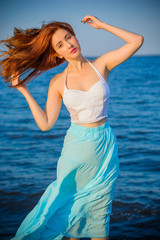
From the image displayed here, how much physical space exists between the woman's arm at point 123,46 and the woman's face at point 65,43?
212 millimetres

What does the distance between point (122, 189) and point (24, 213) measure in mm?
1706

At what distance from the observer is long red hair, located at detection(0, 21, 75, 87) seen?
3062 millimetres

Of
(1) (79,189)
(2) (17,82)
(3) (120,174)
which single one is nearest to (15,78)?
(2) (17,82)

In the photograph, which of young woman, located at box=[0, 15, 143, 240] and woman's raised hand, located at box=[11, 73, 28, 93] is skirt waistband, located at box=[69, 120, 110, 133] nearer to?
young woman, located at box=[0, 15, 143, 240]

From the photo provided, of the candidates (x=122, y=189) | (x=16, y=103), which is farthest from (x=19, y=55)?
(x=16, y=103)

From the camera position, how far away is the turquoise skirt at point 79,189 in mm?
2932

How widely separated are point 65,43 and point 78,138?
34.0 inches

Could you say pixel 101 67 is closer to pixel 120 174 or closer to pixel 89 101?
pixel 89 101

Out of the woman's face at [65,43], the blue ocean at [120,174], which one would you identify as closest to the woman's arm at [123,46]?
the woman's face at [65,43]

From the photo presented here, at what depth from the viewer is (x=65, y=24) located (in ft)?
10.2

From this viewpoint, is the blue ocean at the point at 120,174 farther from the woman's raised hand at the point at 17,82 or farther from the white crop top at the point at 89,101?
the woman's raised hand at the point at 17,82

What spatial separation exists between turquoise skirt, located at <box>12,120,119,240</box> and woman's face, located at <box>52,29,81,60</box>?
64 centimetres

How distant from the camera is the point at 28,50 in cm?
316

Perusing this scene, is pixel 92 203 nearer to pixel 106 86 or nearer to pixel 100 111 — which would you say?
pixel 100 111
